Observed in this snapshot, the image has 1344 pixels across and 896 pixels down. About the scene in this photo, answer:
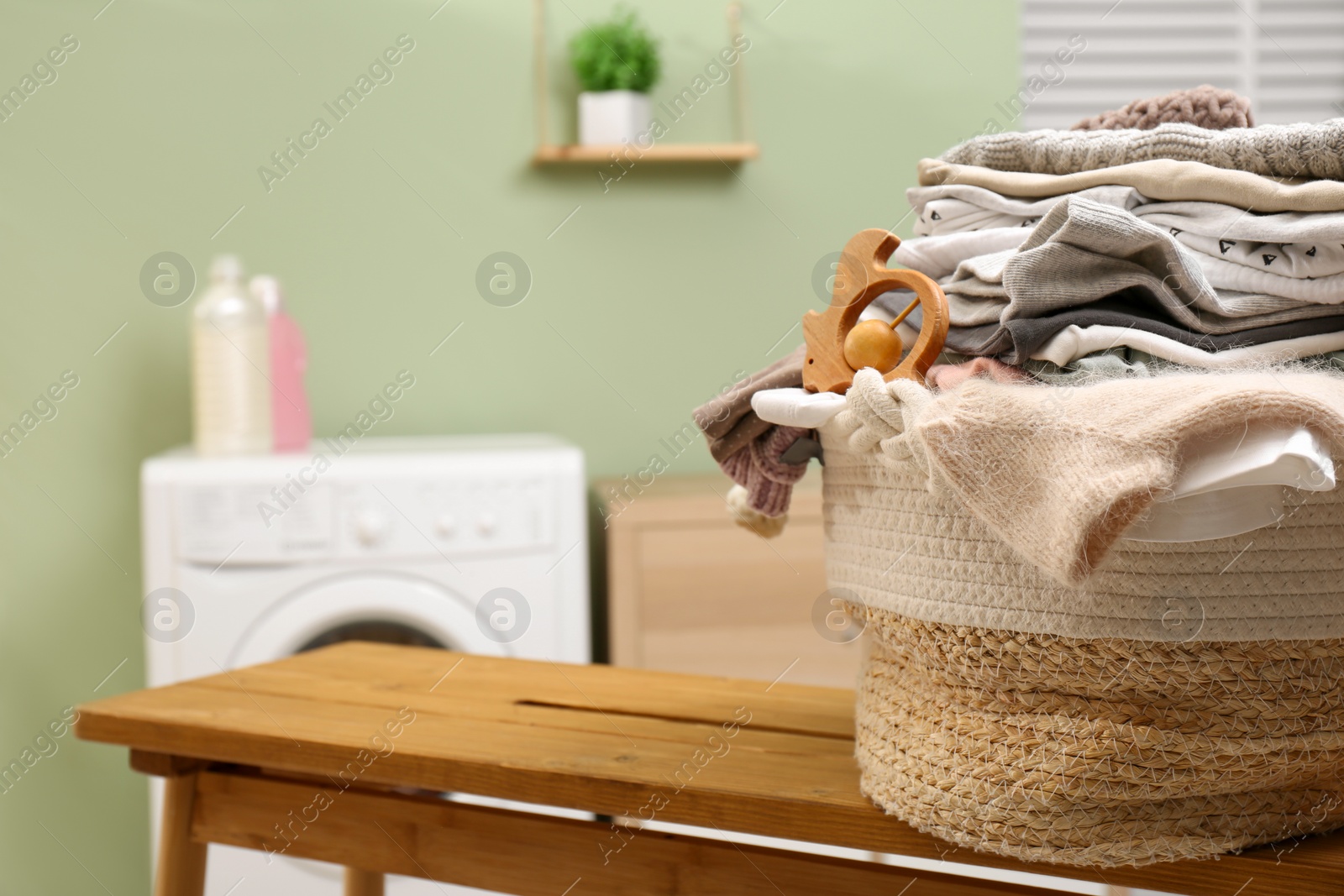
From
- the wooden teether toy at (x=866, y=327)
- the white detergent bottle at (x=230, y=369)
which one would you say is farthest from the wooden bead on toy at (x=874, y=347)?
the white detergent bottle at (x=230, y=369)

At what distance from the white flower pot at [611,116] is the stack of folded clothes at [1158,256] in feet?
5.19

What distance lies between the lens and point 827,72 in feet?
7.61

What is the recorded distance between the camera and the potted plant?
2.14m

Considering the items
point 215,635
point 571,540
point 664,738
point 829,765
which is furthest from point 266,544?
point 829,765

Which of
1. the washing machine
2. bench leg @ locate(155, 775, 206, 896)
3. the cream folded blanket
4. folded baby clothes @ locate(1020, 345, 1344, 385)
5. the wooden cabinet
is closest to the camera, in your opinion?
the cream folded blanket

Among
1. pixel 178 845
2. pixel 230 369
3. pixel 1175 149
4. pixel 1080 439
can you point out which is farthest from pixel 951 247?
pixel 230 369

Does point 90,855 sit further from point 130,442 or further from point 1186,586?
point 1186,586

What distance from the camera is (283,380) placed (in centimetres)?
200

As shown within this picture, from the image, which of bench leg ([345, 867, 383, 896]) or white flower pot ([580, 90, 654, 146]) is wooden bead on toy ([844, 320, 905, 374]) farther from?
white flower pot ([580, 90, 654, 146])

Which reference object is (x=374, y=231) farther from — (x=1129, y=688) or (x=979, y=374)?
(x=1129, y=688)

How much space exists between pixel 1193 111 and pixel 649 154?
162 centimetres

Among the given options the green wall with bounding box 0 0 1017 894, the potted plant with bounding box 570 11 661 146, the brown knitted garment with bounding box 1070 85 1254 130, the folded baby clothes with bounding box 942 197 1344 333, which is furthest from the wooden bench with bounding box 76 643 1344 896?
the potted plant with bounding box 570 11 661 146

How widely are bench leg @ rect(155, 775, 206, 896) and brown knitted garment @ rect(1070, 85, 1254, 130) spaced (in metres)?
0.87

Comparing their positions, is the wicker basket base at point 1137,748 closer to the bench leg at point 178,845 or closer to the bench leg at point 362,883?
the bench leg at point 178,845
